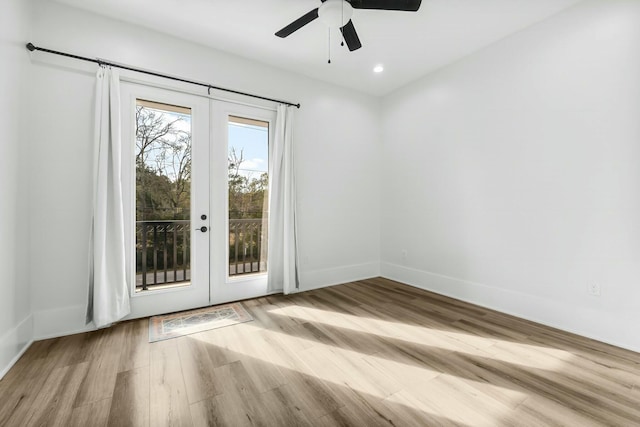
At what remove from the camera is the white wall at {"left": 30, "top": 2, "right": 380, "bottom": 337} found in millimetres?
2539

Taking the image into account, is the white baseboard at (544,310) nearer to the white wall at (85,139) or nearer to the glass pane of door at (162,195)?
the white wall at (85,139)

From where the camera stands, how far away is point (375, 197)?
4.88 metres

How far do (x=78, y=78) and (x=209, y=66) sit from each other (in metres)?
1.29

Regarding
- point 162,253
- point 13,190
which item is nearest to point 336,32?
point 162,253

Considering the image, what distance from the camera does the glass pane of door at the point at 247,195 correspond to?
140 inches

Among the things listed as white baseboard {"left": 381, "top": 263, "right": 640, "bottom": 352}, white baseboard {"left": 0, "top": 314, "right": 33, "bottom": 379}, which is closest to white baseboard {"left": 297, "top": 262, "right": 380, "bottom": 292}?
white baseboard {"left": 381, "top": 263, "right": 640, "bottom": 352}

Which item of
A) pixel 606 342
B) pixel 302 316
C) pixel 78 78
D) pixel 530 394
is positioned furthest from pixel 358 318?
pixel 78 78

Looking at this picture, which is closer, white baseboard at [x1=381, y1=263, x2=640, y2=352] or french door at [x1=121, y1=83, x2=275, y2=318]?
white baseboard at [x1=381, y1=263, x2=640, y2=352]

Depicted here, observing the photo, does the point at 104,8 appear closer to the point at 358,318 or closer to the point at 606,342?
the point at 358,318

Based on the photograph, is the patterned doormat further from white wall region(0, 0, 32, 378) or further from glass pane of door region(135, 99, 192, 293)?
white wall region(0, 0, 32, 378)

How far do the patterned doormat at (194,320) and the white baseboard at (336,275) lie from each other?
1.06 metres

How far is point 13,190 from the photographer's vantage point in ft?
7.29

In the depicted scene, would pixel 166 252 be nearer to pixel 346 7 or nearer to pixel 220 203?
pixel 220 203

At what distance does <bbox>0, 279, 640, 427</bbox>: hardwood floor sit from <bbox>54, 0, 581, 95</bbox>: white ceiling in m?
3.14
